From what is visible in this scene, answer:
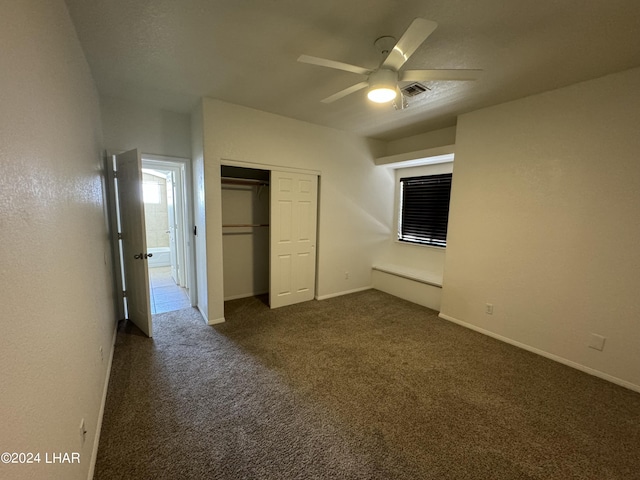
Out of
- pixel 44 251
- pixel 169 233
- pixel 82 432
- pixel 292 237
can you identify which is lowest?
pixel 82 432

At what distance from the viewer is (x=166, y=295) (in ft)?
14.4

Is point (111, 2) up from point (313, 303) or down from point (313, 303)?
up

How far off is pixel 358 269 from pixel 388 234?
95 cm

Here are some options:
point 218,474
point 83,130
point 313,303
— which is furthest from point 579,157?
point 83,130

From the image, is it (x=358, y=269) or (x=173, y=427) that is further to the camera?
(x=358, y=269)

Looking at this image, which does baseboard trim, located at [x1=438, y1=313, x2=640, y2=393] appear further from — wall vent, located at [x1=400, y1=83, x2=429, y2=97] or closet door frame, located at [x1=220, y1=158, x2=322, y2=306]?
wall vent, located at [x1=400, y1=83, x2=429, y2=97]

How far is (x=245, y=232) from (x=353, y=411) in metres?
3.03

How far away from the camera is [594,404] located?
6.82ft

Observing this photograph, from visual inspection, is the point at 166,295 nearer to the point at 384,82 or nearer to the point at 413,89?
the point at 384,82

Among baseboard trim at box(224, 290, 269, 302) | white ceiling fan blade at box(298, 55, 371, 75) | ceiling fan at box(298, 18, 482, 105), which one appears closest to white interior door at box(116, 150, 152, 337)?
baseboard trim at box(224, 290, 269, 302)

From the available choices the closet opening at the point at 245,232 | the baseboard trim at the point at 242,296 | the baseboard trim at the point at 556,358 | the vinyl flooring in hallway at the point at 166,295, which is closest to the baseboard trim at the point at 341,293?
the closet opening at the point at 245,232

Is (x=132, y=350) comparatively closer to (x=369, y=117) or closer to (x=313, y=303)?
(x=313, y=303)

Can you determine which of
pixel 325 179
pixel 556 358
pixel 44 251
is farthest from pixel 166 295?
pixel 556 358

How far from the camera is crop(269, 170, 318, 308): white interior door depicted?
3.69 metres
